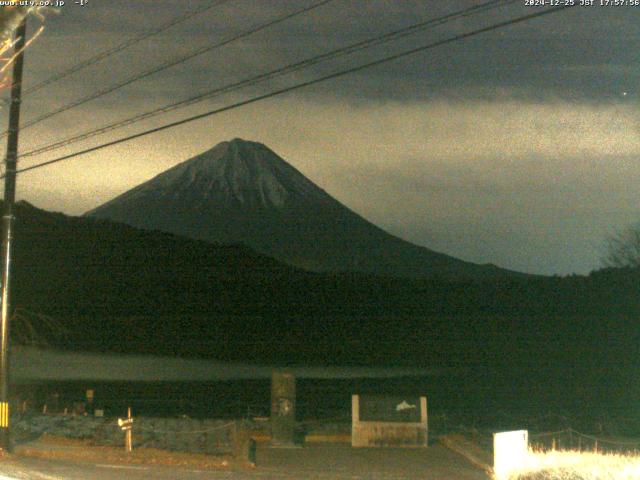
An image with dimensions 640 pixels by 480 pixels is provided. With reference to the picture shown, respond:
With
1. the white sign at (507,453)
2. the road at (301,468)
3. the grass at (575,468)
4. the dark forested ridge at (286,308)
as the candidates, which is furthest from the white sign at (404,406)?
the dark forested ridge at (286,308)

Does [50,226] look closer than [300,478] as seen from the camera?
No

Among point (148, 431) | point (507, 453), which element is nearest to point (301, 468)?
point (507, 453)

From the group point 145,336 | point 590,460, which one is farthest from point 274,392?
point 145,336

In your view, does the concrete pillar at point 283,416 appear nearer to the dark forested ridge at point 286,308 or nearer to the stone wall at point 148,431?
the stone wall at point 148,431

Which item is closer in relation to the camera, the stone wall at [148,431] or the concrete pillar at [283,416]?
the concrete pillar at [283,416]

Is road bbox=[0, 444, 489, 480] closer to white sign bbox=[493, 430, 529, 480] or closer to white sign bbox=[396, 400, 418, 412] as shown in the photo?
white sign bbox=[493, 430, 529, 480]

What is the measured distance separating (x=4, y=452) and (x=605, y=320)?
7982 centimetres

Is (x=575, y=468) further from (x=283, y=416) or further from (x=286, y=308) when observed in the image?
(x=286, y=308)

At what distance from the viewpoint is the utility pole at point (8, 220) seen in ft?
64.3

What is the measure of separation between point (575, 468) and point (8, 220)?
1314 centimetres

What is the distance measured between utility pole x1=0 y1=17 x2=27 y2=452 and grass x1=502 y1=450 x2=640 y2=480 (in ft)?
38.2

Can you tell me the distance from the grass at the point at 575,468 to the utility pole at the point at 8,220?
459 inches

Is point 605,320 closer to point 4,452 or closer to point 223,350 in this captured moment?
point 223,350

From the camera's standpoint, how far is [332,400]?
206 ft
